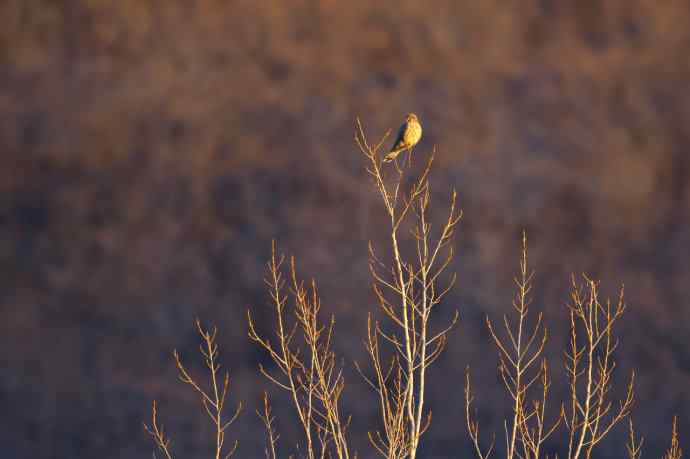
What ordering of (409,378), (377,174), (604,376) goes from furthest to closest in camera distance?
(604,376) → (377,174) → (409,378)

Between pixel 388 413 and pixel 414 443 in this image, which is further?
pixel 388 413

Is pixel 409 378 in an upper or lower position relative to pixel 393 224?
lower

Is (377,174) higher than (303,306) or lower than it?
higher

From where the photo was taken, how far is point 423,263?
7.71m

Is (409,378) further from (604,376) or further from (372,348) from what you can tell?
(604,376)

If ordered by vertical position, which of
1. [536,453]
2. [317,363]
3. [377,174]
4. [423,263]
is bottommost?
[536,453]

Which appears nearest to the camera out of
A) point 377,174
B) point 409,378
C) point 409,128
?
point 409,378

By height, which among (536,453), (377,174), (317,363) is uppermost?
(377,174)

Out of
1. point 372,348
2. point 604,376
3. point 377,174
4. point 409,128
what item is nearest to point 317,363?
point 372,348

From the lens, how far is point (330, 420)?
7578 millimetres

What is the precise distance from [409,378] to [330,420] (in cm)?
76

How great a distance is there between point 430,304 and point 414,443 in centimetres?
113

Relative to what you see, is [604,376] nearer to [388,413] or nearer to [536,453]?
[536,453]

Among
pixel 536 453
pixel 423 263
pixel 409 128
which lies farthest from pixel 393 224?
pixel 409 128
